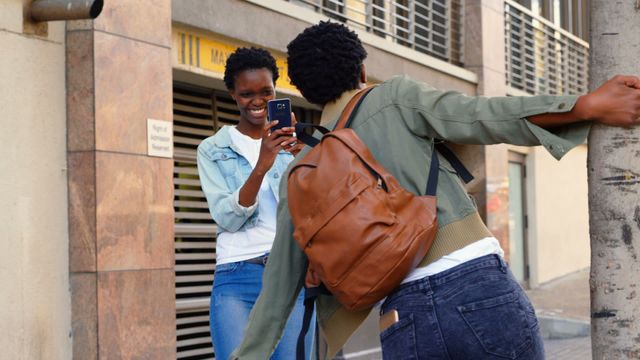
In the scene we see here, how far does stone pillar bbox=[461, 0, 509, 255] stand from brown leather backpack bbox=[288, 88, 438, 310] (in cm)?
1143

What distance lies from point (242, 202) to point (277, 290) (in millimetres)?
1106

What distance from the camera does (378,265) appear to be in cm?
272

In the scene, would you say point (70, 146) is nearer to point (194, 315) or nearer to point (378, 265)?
point (194, 315)

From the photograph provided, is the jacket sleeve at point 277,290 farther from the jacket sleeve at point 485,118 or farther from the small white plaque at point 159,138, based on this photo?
the small white plaque at point 159,138

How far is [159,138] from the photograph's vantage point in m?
6.90

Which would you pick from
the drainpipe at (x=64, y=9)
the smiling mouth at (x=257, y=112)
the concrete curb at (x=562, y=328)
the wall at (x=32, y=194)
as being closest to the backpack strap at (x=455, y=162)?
the smiling mouth at (x=257, y=112)

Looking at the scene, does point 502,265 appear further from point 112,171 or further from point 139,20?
point 139,20

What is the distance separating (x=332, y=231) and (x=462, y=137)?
0.42 meters

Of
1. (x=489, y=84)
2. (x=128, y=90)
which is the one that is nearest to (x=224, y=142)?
(x=128, y=90)

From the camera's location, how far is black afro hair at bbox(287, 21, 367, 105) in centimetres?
299

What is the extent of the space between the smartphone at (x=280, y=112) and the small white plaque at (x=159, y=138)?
10.2 ft

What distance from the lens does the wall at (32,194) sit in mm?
5977

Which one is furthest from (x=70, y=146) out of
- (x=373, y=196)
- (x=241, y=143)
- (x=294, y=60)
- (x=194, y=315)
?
(x=373, y=196)

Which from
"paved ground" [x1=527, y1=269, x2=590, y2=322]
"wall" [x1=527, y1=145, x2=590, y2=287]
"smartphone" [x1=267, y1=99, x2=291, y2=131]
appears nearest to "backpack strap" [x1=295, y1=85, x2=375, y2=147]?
"smartphone" [x1=267, y1=99, x2=291, y2=131]
